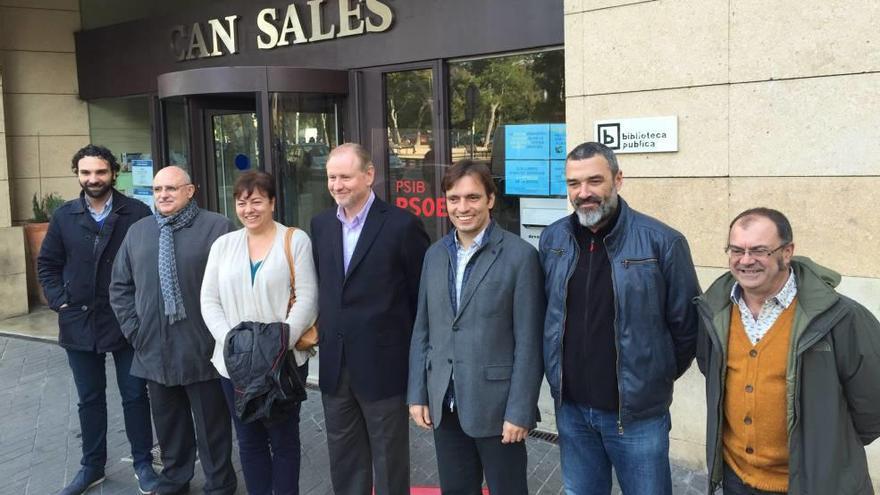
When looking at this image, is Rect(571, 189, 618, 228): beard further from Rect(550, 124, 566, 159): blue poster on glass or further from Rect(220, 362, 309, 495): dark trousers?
Rect(550, 124, 566, 159): blue poster on glass

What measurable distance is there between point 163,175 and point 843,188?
12.1 ft

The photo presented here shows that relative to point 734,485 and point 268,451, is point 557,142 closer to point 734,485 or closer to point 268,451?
point 268,451

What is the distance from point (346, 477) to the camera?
11.4 feet

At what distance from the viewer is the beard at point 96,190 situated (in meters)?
4.20

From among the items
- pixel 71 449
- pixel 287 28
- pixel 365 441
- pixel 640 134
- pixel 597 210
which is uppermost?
pixel 287 28

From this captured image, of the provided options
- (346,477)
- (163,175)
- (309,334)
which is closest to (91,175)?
(163,175)

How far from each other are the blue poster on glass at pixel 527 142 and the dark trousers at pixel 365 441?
3085mm

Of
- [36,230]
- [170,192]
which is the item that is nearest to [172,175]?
[170,192]

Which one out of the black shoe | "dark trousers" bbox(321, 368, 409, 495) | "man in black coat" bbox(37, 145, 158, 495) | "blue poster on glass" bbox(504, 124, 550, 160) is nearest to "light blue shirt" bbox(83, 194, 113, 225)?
"man in black coat" bbox(37, 145, 158, 495)

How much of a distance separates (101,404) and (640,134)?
12.2 ft

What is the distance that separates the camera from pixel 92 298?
4.23 metres

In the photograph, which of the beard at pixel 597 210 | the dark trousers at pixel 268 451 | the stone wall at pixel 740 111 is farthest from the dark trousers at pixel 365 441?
the stone wall at pixel 740 111

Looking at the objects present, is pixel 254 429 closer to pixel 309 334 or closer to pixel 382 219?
pixel 309 334

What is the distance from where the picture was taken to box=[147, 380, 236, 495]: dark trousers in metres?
3.91
